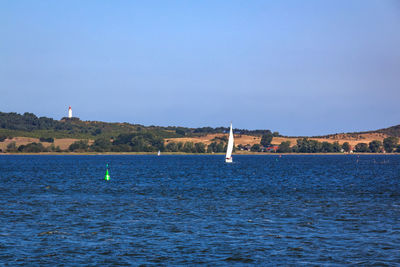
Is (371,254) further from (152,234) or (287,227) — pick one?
(152,234)

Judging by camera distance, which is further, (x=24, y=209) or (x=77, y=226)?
(x=24, y=209)

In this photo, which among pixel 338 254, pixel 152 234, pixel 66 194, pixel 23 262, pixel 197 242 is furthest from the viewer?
pixel 66 194

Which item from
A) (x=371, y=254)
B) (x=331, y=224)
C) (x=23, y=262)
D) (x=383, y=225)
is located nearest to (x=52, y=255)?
(x=23, y=262)

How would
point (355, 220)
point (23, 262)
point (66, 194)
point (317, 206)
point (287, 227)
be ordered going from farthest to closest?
point (66, 194)
point (317, 206)
point (355, 220)
point (287, 227)
point (23, 262)

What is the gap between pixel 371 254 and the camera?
2750cm

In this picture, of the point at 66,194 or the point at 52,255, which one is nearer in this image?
the point at 52,255

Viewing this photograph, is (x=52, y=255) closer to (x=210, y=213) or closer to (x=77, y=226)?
(x=77, y=226)

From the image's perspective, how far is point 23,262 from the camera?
25.8 meters

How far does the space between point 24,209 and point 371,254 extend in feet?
98.7

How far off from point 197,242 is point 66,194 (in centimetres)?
3438

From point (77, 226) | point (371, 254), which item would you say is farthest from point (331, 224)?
point (77, 226)

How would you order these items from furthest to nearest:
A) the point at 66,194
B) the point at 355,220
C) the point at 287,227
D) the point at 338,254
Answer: the point at 66,194 → the point at 355,220 → the point at 287,227 → the point at 338,254

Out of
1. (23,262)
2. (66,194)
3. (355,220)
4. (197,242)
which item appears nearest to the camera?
(23,262)

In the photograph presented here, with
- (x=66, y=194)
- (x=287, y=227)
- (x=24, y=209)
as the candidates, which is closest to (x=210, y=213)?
(x=287, y=227)
